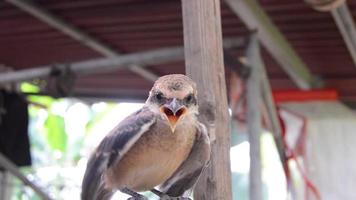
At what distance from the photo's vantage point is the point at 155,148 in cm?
118

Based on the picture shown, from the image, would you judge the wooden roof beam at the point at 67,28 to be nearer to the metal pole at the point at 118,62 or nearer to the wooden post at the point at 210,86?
the metal pole at the point at 118,62

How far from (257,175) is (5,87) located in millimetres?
1707

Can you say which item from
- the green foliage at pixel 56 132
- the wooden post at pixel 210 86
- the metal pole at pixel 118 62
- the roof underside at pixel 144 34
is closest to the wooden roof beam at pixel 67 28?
the roof underside at pixel 144 34

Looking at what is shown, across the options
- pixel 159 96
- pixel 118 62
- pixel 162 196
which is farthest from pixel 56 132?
pixel 159 96

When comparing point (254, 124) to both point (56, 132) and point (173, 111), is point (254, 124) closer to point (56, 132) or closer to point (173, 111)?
point (173, 111)

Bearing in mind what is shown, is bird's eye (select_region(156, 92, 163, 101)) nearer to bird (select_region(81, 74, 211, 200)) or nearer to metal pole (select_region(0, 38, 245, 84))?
bird (select_region(81, 74, 211, 200))

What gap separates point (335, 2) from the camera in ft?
6.02

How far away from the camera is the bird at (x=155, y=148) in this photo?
1.13 m

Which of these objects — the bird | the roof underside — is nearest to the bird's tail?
the bird

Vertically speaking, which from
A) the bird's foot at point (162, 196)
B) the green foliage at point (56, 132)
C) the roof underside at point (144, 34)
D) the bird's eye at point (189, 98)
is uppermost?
the roof underside at point (144, 34)

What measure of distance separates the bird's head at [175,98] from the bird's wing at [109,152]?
45mm

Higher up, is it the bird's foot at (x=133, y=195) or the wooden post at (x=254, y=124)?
the wooden post at (x=254, y=124)

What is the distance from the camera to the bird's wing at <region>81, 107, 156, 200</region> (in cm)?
113

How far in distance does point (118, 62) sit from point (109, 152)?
4.54ft
